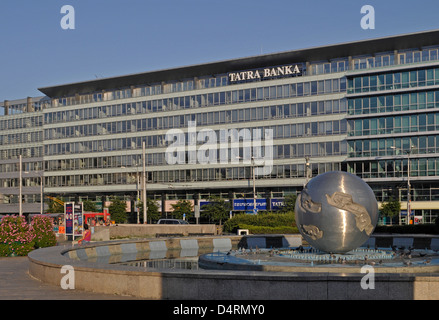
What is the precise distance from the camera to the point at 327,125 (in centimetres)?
7562

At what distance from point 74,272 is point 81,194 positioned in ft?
273

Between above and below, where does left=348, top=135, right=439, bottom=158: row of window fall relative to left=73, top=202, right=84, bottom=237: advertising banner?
above

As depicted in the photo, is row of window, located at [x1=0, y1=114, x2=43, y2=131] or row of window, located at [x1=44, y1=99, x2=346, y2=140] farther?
row of window, located at [x1=0, y1=114, x2=43, y2=131]

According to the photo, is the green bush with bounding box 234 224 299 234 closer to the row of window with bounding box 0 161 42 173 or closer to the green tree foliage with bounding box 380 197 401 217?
the green tree foliage with bounding box 380 197 401 217

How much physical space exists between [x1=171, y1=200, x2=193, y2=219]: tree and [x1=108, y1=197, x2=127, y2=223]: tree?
7.80 meters

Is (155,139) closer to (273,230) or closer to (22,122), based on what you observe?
(22,122)

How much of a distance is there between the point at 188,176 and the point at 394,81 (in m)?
31.6

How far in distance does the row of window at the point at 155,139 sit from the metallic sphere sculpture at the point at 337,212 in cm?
5624

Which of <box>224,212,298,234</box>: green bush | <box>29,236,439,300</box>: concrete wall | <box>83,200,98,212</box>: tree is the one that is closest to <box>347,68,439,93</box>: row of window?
<box>224,212,298,234</box>: green bush

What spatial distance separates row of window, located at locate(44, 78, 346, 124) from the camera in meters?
75.7

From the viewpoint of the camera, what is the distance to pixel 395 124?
72.1 metres

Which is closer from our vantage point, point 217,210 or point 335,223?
point 335,223
